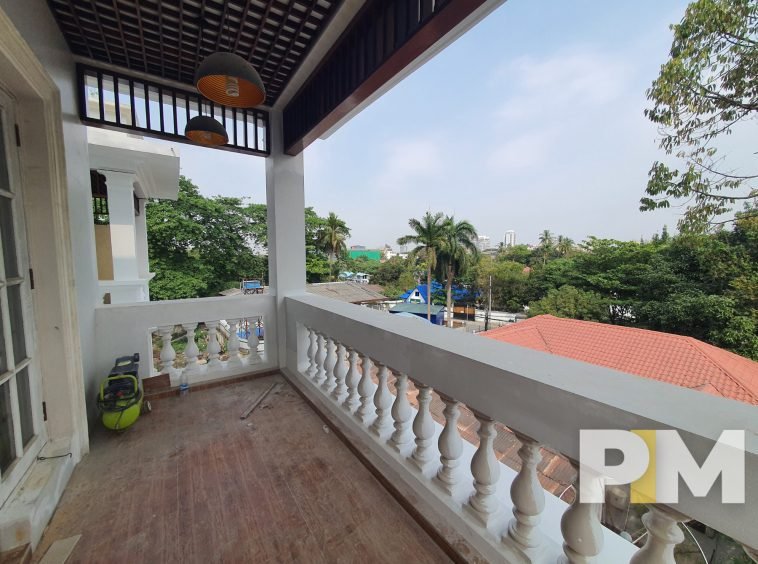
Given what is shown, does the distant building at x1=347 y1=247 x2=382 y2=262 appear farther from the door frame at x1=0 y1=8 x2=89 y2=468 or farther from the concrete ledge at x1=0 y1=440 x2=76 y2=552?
the concrete ledge at x1=0 y1=440 x2=76 y2=552

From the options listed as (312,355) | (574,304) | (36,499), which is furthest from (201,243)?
(574,304)

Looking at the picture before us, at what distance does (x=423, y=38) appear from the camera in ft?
4.51

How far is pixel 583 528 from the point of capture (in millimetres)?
759

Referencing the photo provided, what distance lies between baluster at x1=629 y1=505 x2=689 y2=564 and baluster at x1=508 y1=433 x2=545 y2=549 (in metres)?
0.26

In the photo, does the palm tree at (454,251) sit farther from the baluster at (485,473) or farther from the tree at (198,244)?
the baluster at (485,473)

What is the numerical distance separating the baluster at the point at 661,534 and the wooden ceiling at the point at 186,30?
2.48 m

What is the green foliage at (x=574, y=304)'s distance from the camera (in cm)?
409

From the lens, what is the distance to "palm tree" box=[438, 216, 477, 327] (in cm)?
1717

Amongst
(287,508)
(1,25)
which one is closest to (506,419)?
(287,508)

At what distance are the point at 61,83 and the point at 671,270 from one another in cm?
537

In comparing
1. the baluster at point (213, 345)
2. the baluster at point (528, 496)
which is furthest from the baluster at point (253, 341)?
the baluster at point (528, 496)

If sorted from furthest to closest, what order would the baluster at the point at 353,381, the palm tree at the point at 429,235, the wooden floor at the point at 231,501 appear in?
the palm tree at the point at 429,235
the baluster at the point at 353,381
the wooden floor at the point at 231,501

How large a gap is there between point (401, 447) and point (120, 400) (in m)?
1.86

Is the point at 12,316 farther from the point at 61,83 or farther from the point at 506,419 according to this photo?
the point at 506,419
